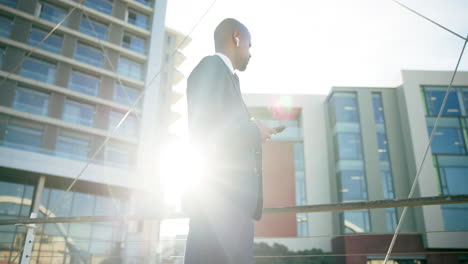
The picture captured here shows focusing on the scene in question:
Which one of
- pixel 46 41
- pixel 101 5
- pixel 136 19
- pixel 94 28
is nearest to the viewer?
pixel 46 41

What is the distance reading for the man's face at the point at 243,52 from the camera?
118cm

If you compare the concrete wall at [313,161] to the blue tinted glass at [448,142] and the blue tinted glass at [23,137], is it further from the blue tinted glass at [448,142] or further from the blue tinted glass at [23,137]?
the blue tinted glass at [23,137]

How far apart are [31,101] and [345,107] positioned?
16640 millimetres

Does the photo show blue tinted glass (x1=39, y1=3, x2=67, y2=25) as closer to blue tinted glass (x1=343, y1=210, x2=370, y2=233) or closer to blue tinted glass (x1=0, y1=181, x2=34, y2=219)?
blue tinted glass (x1=0, y1=181, x2=34, y2=219)

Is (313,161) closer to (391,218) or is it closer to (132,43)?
(391,218)

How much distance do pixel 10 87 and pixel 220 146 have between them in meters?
20.5

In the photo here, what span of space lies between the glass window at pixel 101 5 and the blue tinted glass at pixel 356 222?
1844 cm

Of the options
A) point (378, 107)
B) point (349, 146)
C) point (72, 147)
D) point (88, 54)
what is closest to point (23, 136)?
point (72, 147)

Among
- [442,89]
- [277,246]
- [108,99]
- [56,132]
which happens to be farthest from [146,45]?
[442,89]

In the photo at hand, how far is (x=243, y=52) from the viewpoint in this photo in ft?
3.90

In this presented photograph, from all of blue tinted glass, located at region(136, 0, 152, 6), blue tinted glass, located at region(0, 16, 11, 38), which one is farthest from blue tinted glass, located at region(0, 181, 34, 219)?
blue tinted glass, located at region(136, 0, 152, 6)

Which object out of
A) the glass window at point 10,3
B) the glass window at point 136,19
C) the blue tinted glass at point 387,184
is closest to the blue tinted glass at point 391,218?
the blue tinted glass at point 387,184

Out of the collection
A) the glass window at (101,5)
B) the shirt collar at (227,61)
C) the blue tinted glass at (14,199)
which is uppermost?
the glass window at (101,5)

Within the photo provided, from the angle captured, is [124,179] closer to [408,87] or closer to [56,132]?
[56,132]
